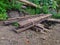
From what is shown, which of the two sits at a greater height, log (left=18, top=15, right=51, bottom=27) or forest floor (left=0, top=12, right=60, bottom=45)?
log (left=18, top=15, right=51, bottom=27)

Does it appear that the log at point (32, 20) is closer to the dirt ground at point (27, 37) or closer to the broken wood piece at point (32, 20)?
the broken wood piece at point (32, 20)

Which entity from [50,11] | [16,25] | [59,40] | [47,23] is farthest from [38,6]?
[59,40]

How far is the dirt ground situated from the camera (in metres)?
6.18

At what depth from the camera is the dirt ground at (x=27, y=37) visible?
6.18 meters

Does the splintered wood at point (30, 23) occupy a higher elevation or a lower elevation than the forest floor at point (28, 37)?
higher

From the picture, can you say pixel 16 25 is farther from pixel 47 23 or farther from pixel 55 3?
pixel 55 3

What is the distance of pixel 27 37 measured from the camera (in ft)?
21.1

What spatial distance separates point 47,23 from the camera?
764 centimetres

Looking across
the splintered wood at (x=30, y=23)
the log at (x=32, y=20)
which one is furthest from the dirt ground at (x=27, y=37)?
the log at (x=32, y=20)

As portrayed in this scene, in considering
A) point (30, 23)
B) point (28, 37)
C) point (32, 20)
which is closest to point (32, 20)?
point (32, 20)

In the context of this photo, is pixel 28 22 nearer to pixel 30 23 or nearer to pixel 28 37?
pixel 30 23

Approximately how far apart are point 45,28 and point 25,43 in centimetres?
129

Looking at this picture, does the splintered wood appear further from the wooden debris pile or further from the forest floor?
the forest floor

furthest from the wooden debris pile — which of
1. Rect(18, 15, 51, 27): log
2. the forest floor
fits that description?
the forest floor
